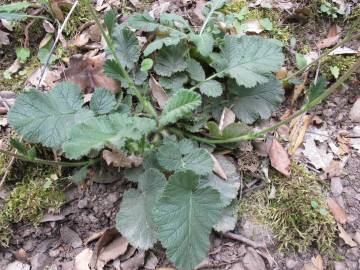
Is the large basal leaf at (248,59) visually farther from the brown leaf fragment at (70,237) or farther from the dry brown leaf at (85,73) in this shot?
the brown leaf fragment at (70,237)

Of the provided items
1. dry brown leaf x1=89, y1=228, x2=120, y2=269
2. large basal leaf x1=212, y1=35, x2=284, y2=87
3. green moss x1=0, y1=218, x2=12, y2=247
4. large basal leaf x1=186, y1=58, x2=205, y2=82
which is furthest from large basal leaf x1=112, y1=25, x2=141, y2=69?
green moss x1=0, y1=218, x2=12, y2=247

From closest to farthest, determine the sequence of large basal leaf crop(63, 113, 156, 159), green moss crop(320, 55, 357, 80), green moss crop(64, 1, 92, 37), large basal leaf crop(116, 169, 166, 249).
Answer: large basal leaf crop(63, 113, 156, 159) < large basal leaf crop(116, 169, 166, 249) < green moss crop(320, 55, 357, 80) < green moss crop(64, 1, 92, 37)

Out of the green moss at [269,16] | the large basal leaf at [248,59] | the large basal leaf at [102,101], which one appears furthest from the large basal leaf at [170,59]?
the green moss at [269,16]

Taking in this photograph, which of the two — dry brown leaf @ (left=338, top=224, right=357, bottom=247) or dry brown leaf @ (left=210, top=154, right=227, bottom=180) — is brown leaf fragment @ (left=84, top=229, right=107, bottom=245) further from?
dry brown leaf @ (left=338, top=224, right=357, bottom=247)

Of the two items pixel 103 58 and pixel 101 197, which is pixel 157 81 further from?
pixel 101 197

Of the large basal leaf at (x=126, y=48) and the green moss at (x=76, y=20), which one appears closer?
the large basal leaf at (x=126, y=48)

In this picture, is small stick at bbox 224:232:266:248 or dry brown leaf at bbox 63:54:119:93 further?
dry brown leaf at bbox 63:54:119:93

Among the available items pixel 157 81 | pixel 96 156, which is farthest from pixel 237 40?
pixel 96 156
